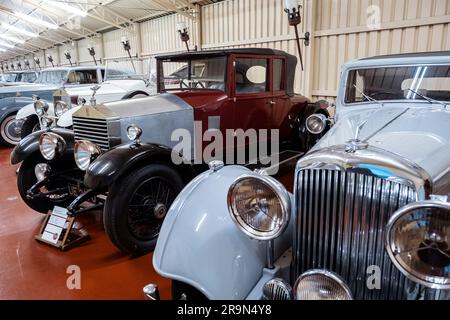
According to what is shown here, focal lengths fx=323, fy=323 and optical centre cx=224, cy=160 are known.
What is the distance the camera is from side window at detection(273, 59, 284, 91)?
3.78 m

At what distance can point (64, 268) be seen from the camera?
7.88 feet

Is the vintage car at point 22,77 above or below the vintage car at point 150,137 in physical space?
above

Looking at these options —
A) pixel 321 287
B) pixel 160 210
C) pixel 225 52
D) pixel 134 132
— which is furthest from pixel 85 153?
pixel 321 287

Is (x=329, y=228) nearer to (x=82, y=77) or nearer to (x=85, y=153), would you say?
(x=85, y=153)

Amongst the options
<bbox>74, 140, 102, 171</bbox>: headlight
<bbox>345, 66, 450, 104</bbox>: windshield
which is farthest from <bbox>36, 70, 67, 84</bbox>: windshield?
<bbox>345, 66, 450, 104</bbox>: windshield

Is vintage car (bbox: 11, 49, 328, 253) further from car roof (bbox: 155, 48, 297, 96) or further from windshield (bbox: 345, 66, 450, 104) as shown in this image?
windshield (bbox: 345, 66, 450, 104)

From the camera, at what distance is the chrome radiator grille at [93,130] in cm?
289

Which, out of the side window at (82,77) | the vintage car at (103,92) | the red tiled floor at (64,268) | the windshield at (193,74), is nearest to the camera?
the red tiled floor at (64,268)

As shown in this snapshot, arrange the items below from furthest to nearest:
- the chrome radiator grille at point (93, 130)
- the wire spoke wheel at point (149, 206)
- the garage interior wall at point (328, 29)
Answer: the garage interior wall at point (328, 29)
the chrome radiator grille at point (93, 130)
the wire spoke wheel at point (149, 206)

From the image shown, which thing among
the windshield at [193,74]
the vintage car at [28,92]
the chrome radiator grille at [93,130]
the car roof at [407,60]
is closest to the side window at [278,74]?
the windshield at [193,74]

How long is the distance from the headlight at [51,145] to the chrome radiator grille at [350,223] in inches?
93.7

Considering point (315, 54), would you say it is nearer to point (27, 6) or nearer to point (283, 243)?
point (283, 243)

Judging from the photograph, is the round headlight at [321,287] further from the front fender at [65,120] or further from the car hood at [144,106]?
the front fender at [65,120]

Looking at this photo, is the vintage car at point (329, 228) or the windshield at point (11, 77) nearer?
the vintage car at point (329, 228)
